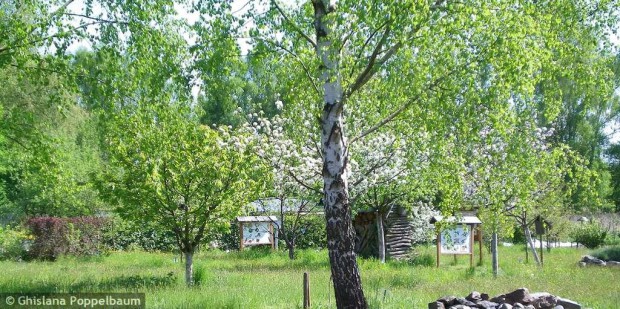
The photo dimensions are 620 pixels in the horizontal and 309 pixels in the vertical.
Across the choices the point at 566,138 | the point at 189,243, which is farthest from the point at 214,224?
the point at 566,138

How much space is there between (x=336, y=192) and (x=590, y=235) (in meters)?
28.1

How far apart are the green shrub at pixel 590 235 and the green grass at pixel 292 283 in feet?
44.3

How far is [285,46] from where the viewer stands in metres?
8.75

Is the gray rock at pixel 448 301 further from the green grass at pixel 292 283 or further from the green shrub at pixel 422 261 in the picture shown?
the green shrub at pixel 422 261

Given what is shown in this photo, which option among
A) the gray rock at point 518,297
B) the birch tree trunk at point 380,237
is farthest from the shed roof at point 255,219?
the gray rock at point 518,297

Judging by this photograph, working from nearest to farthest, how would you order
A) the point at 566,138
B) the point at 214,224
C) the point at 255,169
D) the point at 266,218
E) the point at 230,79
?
1. the point at 230,79
2. the point at 214,224
3. the point at 255,169
4. the point at 266,218
5. the point at 566,138

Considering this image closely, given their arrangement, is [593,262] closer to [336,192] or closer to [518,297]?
[518,297]

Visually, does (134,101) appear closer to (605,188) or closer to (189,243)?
(189,243)

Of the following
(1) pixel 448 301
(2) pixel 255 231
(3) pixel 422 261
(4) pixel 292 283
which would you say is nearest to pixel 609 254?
(3) pixel 422 261

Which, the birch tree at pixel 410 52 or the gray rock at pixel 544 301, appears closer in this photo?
the birch tree at pixel 410 52

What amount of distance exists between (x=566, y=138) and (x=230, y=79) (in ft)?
126

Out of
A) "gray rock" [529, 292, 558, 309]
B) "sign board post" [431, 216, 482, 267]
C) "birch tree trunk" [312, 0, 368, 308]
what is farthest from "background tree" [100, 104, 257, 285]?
"sign board post" [431, 216, 482, 267]

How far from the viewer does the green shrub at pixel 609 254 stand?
2415 centimetres

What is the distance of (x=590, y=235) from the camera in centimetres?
3294
